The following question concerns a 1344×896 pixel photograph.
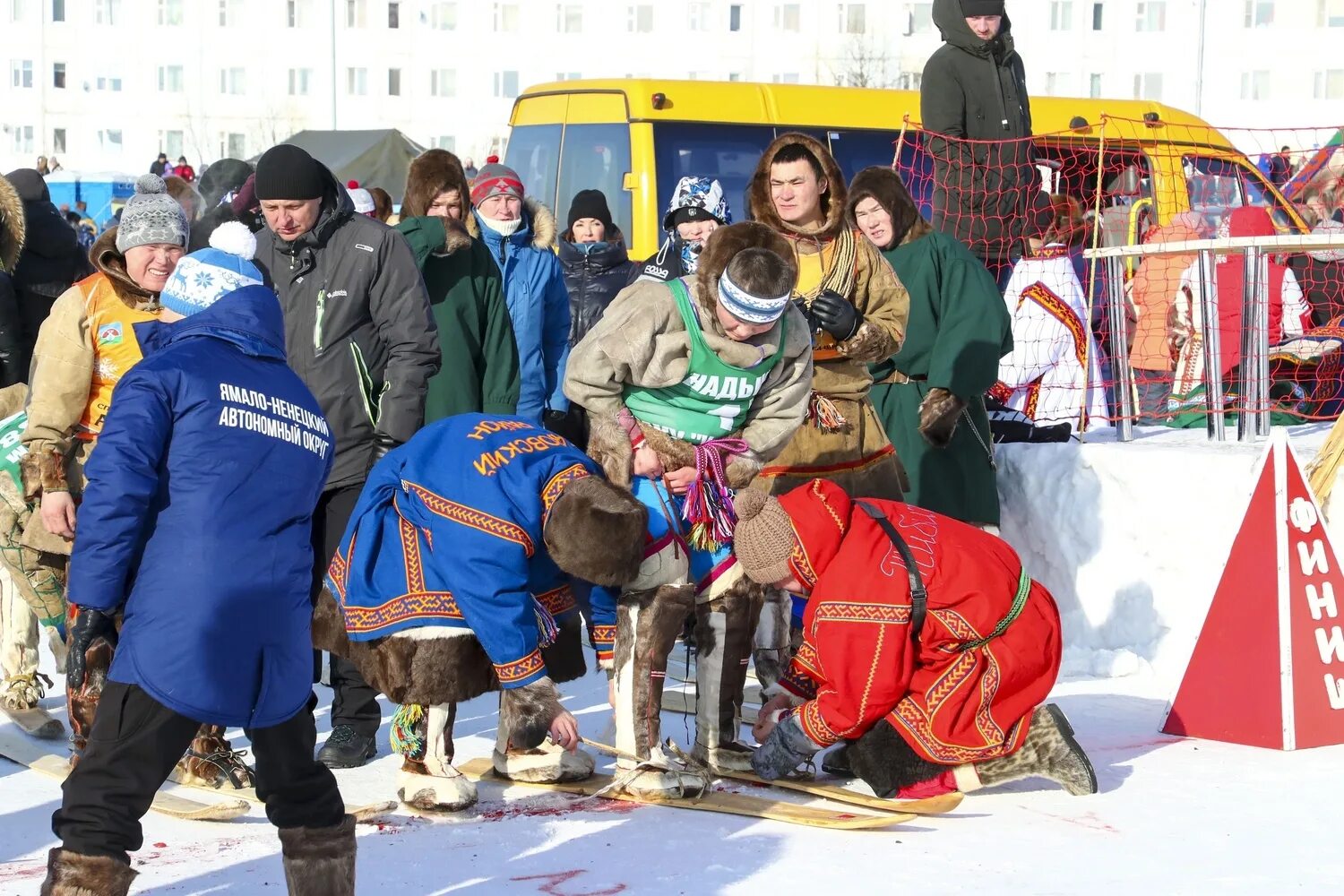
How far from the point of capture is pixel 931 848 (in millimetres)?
4238

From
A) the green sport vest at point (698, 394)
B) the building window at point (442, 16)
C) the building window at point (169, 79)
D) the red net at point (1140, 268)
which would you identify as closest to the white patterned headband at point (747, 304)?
the green sport vest at point (698, 394)

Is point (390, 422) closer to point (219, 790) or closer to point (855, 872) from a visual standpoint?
point (219, 790)

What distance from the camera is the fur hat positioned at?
416 cm

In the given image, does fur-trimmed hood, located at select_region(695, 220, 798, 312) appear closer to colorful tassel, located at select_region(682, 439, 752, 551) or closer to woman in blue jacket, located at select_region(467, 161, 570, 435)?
colorful tassel, located at select_region(682, 439, 752, 551)

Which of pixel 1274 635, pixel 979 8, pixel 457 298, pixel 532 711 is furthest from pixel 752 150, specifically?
pixel 532 711

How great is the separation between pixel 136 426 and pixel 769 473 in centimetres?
259

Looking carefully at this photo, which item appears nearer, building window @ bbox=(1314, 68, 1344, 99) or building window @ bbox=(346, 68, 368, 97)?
building window @ bbox=(1314, 68, 1344, 99)

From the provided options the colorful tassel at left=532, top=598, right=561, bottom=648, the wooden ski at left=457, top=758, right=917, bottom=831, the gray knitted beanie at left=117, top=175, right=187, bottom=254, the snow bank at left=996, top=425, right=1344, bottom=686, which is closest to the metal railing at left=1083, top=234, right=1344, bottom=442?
the snow bank at left=996, top=425, right=1344, bottom=686

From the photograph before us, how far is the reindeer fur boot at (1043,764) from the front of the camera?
186 inches

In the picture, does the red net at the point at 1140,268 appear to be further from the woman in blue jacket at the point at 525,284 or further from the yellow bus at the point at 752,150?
the woman in blue jacket at the point at 525,284

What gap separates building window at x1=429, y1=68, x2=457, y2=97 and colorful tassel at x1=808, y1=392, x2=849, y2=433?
4681 centimetres

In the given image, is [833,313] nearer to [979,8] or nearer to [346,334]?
[346,334]

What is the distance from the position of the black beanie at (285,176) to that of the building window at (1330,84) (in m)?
50.2

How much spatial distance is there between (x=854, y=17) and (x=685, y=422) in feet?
156
